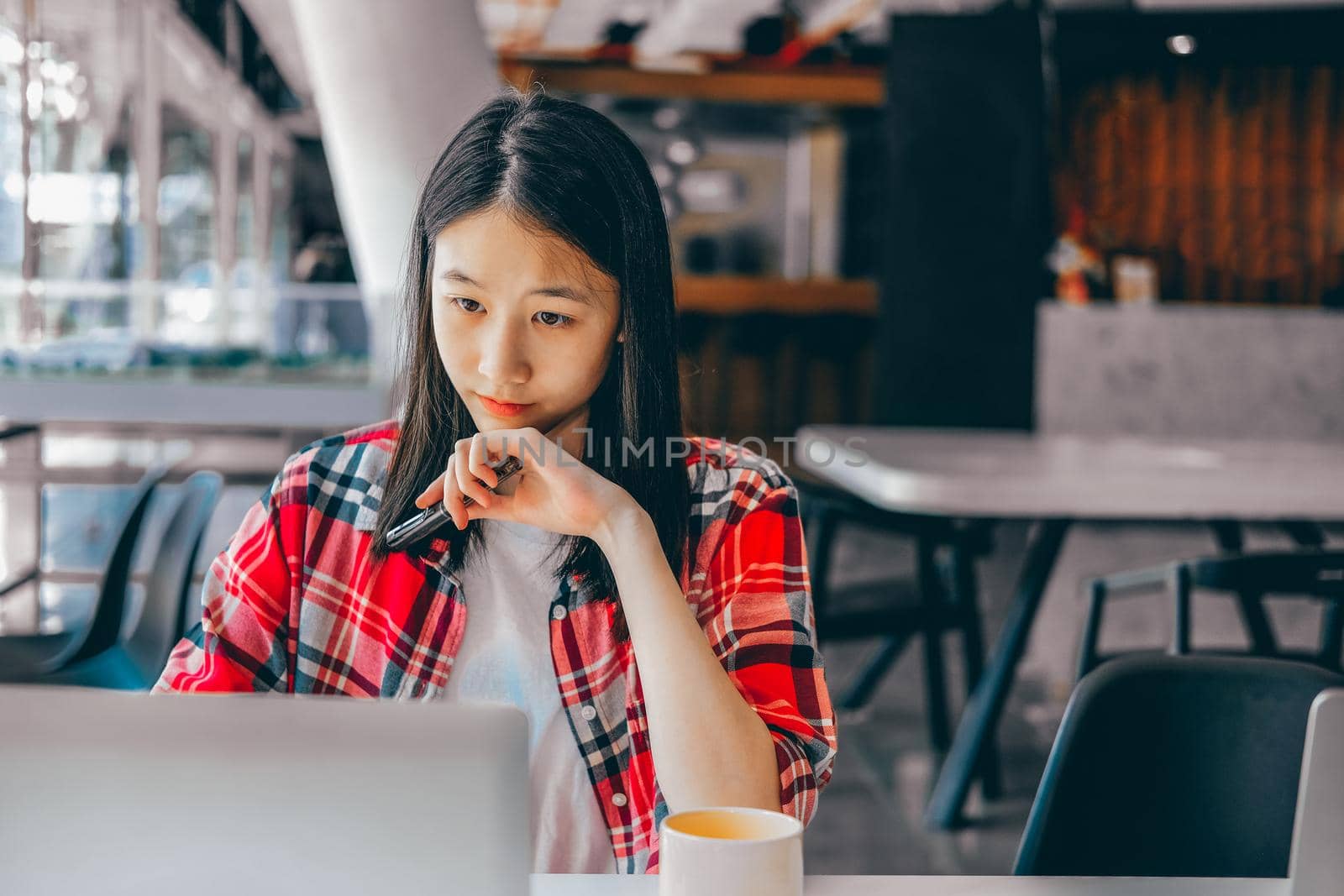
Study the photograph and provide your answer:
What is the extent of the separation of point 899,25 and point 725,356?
1771 millimetres

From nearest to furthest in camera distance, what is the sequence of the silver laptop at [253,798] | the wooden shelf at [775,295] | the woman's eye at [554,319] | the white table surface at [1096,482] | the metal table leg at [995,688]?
the silver laptop at [253,798] < the woman's eye at [554,319] < the white table surface at [1096,482] < the metal table leg at [995,688] < the wooden shelf at [775,295]

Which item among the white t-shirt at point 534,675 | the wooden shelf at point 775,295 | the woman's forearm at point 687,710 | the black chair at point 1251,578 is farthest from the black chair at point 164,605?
the wooden shelf at point 775,295

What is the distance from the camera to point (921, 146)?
4172mm

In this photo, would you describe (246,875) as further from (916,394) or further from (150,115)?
(150,115)

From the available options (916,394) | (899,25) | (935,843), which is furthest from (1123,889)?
(899,25)

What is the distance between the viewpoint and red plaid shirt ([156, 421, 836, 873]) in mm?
→ 1129

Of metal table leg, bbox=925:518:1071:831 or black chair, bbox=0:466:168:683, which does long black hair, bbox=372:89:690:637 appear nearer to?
black chair, bbox=0:466:168:683

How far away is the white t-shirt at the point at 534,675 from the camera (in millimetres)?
1141

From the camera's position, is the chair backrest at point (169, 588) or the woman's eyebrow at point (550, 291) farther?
the chair backrest at point (169, 588)

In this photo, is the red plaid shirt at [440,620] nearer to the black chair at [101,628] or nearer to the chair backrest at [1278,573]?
the black chair at [101,628]

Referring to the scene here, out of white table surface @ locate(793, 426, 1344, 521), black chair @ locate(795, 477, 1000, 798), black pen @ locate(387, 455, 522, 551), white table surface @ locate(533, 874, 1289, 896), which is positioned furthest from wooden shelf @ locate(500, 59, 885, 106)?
white table surface @ locate(533, 874, 1289, 896)

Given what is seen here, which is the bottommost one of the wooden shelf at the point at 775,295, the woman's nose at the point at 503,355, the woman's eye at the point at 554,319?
the woman's nose at the point at 503,355

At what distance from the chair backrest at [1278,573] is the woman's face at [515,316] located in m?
1.56

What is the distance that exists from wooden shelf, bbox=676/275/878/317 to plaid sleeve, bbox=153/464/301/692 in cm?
422
